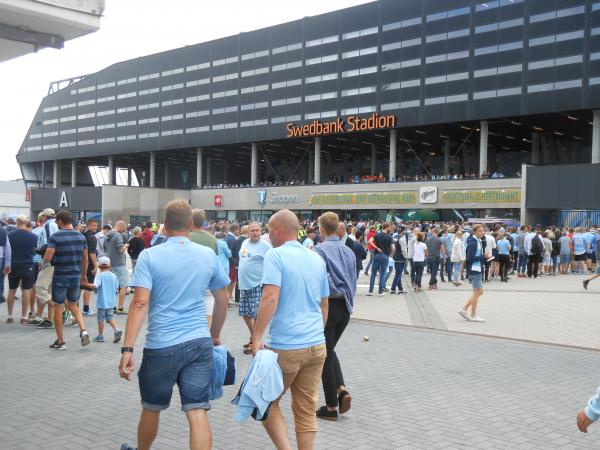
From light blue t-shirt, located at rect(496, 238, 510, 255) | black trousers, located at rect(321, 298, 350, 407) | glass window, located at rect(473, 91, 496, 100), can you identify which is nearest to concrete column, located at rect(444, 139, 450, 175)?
glass window, located at rect(473, 91, 496, 100)

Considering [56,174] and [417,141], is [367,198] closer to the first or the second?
[417,141]

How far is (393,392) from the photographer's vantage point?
6641 mm

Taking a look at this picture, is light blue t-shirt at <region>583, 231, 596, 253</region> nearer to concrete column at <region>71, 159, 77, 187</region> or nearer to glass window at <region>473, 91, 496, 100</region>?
glass window at <region>473, 91, 496, 100</region>

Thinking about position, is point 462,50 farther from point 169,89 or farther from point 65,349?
point 65,349

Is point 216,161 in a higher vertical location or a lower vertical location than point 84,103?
lower

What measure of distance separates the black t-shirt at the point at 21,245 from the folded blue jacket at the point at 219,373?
317 inches

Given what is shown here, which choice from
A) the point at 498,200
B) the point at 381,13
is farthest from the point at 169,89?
the point at 498,200

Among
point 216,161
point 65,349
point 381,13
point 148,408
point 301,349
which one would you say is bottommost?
point 65,349

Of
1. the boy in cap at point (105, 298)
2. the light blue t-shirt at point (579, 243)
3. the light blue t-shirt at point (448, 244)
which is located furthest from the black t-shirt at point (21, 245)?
the light blue t-shirt at point (579, 243)

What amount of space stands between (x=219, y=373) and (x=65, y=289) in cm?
539

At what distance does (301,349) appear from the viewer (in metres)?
4.21

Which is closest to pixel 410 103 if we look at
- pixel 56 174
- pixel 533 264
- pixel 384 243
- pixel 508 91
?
pixel 508 91

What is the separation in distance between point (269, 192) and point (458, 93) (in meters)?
20.9

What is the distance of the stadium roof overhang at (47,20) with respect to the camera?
430 cm
